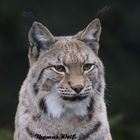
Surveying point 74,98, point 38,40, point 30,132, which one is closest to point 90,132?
point 74,98

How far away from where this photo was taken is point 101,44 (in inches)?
691

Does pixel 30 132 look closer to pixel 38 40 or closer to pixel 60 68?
pixel 60 68

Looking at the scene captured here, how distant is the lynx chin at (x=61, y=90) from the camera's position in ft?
34.8

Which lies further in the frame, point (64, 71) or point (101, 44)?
point (101, 44)

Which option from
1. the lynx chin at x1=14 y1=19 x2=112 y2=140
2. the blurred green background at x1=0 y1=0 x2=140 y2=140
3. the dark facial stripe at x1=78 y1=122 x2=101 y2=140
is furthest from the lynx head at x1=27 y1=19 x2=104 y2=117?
the blurred green background at x1=0 y1=0 x2=140 y2=140

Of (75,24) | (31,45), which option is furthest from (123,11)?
(31,45)

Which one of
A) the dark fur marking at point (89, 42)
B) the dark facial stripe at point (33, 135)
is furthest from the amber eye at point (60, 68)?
the dark facial stripe at point (33, 135)

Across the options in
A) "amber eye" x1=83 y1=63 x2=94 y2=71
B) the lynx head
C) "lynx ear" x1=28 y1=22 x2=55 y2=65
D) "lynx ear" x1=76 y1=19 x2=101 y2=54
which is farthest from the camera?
"lynx ear" x1=76 y1=19 x2=101 y2=54

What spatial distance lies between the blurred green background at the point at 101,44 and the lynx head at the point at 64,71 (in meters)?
5.40

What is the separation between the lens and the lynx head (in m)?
10.6

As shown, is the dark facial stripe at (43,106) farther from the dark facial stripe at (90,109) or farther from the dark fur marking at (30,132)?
the dark facial stripe at (90,109)

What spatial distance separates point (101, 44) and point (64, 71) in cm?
699

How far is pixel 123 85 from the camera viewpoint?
17.3 metres

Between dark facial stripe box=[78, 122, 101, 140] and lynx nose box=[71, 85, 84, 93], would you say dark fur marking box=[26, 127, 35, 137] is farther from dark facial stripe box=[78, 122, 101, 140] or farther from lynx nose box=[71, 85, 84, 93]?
lynx nose box=[71, 85, 84, 93]
